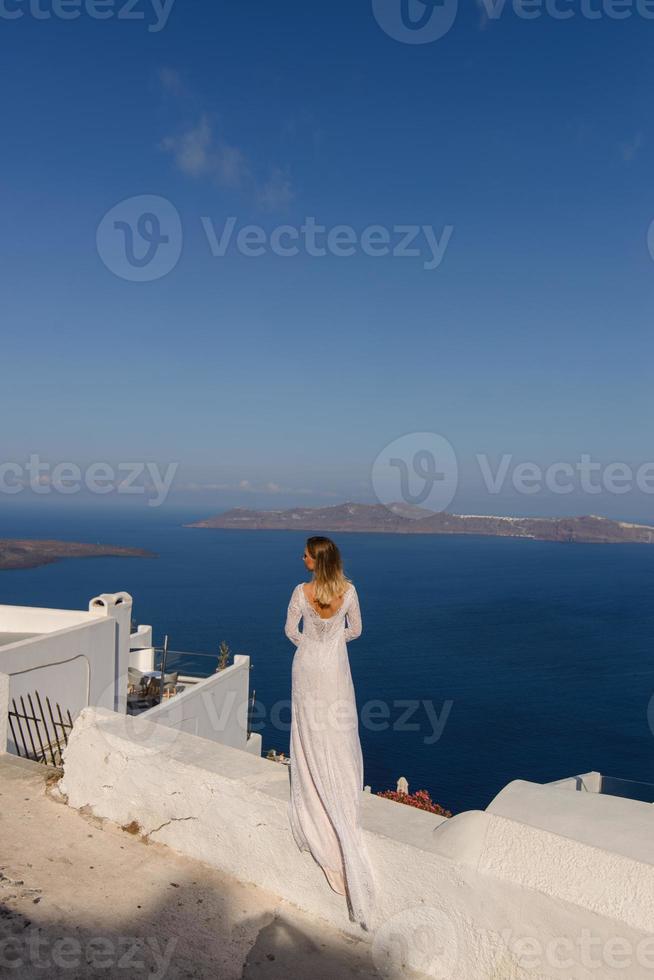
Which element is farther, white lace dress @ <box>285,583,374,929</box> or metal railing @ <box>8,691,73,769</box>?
metal railing @ <box>8,691,73,769</box>

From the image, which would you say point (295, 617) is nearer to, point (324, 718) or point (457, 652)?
point (324, 718)

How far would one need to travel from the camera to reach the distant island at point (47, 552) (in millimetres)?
132000

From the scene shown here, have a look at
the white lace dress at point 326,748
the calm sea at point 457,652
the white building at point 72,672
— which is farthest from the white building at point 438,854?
the calm sea at point 457,652

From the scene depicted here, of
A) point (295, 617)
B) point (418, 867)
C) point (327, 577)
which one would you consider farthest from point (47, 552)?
A: point (418, 867)

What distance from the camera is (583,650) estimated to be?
71062 millimetres

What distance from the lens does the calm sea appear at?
44.3 m

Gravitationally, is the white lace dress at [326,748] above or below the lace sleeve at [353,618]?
below

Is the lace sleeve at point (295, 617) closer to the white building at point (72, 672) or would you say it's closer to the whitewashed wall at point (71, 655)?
the white building at point (72, 672)

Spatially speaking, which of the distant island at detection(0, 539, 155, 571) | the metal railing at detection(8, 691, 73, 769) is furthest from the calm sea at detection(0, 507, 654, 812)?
the metal railing at detection(8, 691, 73, 769)

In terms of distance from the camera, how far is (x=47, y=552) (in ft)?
473

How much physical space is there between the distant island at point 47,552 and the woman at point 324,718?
442ft

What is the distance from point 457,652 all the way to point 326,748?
67934mm

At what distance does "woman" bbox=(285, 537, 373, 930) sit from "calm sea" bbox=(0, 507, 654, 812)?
3513cm

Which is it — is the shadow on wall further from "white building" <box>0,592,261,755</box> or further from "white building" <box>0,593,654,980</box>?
"white building" <box>0,592,261,755</box>
